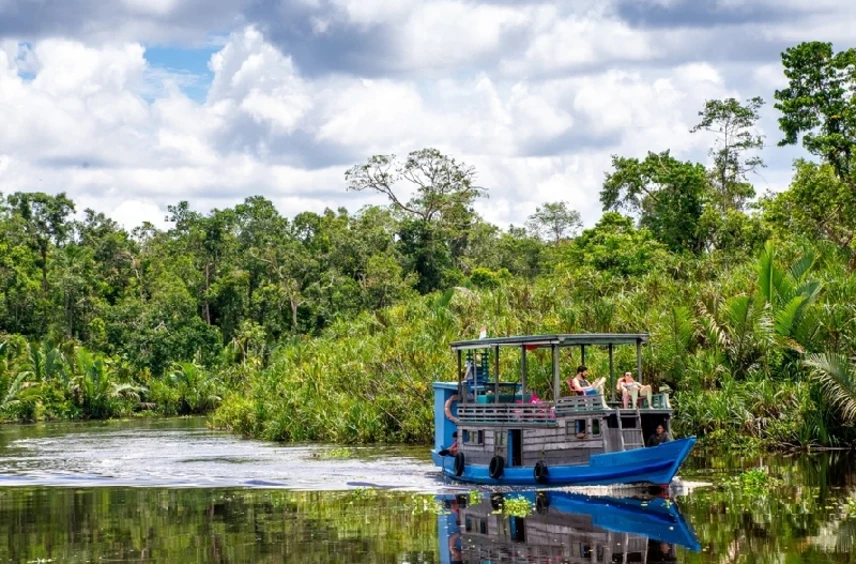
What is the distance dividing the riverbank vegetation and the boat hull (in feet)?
25.8

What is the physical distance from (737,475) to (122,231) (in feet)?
194

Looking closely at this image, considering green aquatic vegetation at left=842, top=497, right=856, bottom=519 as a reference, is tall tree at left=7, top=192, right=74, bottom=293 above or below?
above

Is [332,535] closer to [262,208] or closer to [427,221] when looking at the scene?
[427,221]

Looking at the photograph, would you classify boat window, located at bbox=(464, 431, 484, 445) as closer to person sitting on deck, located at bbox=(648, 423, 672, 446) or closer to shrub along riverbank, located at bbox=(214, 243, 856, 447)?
person sitting on deck, located at bbox=(648, 423, 672, 446)

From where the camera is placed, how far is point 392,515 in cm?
1991

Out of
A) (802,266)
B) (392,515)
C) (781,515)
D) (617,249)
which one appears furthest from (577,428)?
(617,249)

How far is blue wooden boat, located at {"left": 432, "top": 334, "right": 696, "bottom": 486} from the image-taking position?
21688mm

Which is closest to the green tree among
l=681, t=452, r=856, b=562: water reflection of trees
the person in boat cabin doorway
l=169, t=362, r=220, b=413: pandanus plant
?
l=681, t=452, r=856, b=562: water reflection of trees

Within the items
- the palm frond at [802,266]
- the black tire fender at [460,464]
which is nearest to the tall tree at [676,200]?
the palm frond at [802,266]

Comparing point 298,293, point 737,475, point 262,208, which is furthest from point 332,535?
point 262,208

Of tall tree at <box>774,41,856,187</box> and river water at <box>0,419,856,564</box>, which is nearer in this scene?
river water at <box>0,419,856,564</box>

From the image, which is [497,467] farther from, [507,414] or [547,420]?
[547,420]

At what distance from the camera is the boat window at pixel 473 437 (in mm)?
24266

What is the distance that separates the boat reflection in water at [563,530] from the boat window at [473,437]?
2.14 meters
